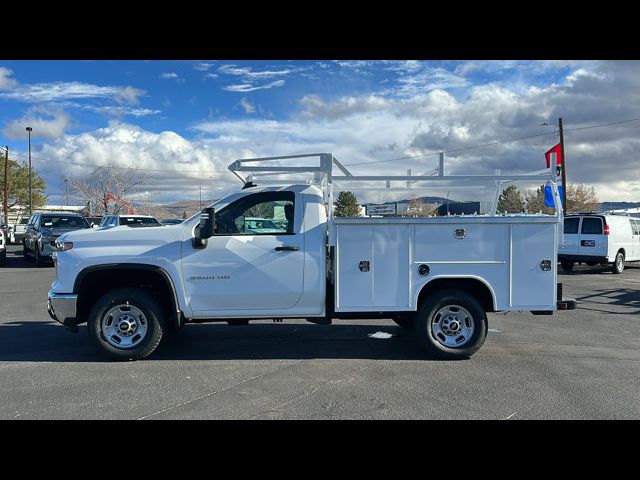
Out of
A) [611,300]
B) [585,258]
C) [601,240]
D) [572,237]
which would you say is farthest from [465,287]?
[572,237]

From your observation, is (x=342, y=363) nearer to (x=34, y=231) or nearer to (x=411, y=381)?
(x=411, y=381)

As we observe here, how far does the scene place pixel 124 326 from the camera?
600 centimetres

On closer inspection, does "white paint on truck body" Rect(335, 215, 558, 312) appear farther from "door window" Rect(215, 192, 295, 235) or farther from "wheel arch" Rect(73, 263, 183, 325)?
"wheel arch" Rect(73, 263, 183, 325)

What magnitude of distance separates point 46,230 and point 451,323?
15765mm

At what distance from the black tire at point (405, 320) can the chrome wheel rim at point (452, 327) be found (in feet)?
1.58

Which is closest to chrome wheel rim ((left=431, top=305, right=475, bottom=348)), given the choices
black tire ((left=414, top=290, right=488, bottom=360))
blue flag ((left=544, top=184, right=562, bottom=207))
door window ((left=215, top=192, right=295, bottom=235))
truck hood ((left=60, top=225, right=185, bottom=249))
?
black tire ((left=414, top=290, right=488, bottom=360))

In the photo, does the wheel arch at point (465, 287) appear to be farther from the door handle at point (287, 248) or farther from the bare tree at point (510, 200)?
the door handle at point (287, 248)

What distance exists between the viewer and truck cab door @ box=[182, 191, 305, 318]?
5.97 m

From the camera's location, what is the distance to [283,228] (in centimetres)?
617

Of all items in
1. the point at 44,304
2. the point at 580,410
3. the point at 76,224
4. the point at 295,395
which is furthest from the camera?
the point at 76,224

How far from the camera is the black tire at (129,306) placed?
19.4ft

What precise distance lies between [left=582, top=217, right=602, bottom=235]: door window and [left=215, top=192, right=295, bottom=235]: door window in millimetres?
13995
